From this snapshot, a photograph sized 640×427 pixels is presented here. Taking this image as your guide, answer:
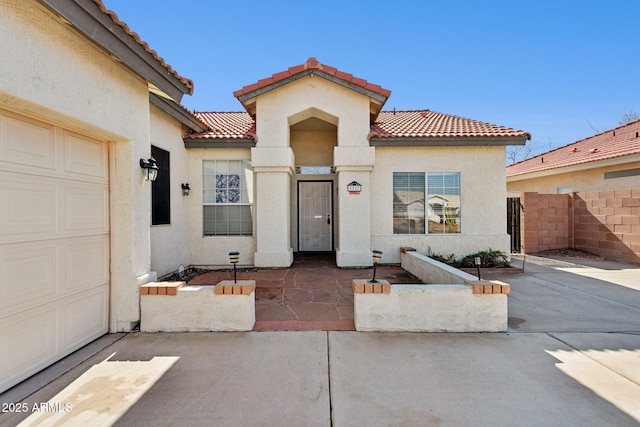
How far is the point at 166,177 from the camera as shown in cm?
779

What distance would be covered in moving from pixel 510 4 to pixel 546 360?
1320 centimetres

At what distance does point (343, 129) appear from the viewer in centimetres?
913

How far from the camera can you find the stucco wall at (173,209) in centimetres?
732

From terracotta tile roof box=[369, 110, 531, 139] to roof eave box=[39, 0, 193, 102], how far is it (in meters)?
5.89

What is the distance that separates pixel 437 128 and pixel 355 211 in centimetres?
434

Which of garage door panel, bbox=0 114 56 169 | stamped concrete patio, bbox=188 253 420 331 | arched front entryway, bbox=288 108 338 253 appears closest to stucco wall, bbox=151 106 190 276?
stamped concrete patio, bbox=188 253 420 331

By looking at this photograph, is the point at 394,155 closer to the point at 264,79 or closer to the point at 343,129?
the point at 343,129

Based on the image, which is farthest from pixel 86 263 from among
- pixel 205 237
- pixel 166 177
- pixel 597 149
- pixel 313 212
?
pixel 597 149

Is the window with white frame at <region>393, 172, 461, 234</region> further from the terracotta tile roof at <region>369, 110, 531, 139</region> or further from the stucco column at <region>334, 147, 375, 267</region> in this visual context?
the terracotta tile roof at <region>369, 110, 531, 139</region>

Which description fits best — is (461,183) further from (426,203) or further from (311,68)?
(311,68)

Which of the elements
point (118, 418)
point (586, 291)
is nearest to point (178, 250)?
point (118, 418)

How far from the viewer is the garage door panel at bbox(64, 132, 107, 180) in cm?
399

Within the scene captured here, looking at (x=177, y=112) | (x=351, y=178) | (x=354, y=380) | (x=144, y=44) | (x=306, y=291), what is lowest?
(x=354, y=380)

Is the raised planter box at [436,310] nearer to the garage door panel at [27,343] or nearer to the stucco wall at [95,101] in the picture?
the stucco wall at [95,101]
